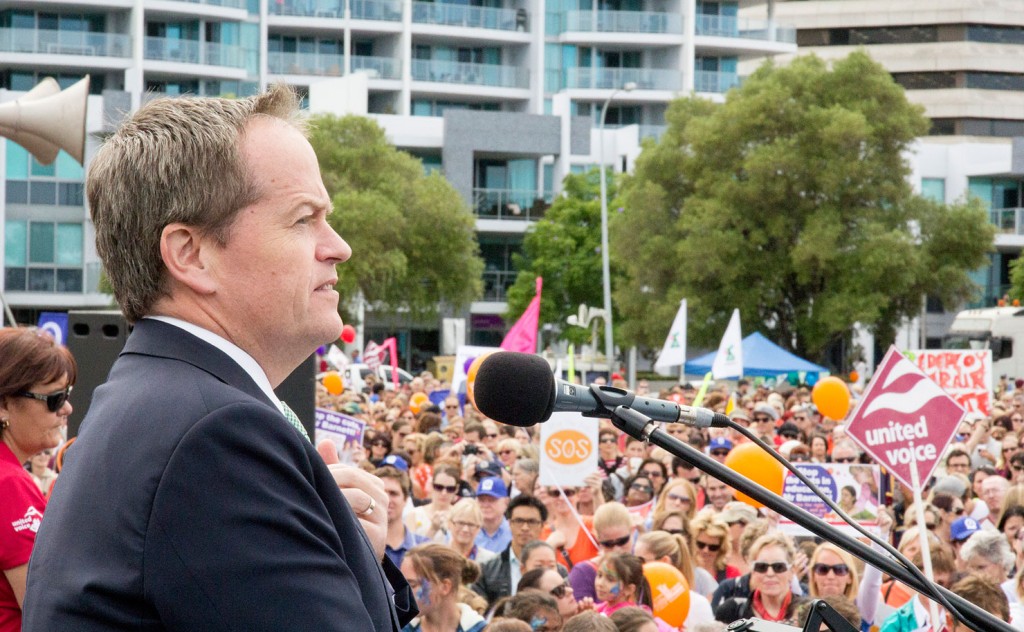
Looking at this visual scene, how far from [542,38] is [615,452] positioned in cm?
5201

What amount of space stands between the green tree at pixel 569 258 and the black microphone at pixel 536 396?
4949 centimetres

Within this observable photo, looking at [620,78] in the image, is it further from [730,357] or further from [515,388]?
[515,388]

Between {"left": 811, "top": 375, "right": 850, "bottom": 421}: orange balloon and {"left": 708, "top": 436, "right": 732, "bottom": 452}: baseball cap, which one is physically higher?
{"left": 708, "top": 436, "right": 732, "bottom": 452}: baseball cap

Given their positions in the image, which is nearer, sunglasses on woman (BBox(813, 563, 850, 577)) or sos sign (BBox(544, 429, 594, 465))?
sunglasses on woman (BBox(813, 563, 850, 577))

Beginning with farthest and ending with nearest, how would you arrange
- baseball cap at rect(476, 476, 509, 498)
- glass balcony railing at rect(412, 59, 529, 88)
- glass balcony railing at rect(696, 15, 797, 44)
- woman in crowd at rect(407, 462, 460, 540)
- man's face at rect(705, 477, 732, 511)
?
1. glass balcony railing at rect(696, 15, 797, 44)
2. glass balcony railing at rect(412, 59, 529, 88)
3. man's face at rect(705, 477, 732, 511)
4. woman in crowd at rect(407, 462, 460, 540)
5. baseball cap at rect(476, 476, 509, 498)

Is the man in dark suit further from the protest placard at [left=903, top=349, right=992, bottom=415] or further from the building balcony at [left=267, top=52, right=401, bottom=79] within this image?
the building balcony at [left=267, top=52, right=401, bottom=79]

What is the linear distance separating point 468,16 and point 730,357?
44817 millimetres

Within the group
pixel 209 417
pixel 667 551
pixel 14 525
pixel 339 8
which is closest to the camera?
pixel 209 417

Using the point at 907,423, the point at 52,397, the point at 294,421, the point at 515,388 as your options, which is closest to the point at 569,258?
the point at 907,423

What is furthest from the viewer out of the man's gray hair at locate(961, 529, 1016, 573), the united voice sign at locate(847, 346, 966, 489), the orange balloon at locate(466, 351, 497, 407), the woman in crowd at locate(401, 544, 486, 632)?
the man's gray hair at locate(961, 529, 1016, 573)

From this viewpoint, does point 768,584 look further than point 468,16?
No

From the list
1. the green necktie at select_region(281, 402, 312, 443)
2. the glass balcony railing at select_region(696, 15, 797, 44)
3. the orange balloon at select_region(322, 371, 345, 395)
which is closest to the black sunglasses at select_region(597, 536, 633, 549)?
the green necktie at select_region(281, 402, 312, 443)

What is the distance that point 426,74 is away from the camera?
6266 cm

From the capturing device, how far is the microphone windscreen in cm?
229
